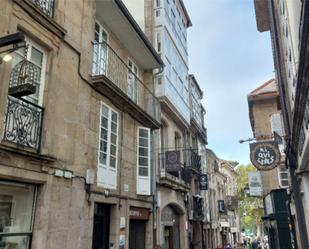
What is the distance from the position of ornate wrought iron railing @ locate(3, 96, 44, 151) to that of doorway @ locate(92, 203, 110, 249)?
3.35 m

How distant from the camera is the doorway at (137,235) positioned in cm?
1231

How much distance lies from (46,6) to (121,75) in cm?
410

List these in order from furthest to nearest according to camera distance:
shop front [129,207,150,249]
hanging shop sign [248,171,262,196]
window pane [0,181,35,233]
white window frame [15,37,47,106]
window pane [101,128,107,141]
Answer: hanging shop sign [248,171,262,196] → shop front [129,207,150,249] → window pane [101,128,107,141] → white window frame [15,37,47,106] → window pane [0,181,35,233]

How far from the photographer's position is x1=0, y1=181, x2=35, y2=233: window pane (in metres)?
6.61

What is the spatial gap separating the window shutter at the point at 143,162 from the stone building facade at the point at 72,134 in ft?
0.13

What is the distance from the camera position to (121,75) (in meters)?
12.0

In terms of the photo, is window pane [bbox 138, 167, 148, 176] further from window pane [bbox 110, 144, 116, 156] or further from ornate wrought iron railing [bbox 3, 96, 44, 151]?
ornate wrought iron railing [bbox 3, 96, 44, 151]

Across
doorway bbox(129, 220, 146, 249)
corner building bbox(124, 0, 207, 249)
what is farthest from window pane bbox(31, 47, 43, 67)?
corner building bbox(124, 0, 207, 249)

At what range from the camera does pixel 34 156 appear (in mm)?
6957

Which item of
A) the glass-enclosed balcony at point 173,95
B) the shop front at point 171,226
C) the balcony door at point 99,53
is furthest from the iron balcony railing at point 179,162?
the balcony door at point 99,53

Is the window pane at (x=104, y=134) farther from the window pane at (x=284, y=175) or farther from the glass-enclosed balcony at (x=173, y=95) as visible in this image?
the window pane at (x=284, y=175)

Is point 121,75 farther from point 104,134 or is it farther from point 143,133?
point 104,134

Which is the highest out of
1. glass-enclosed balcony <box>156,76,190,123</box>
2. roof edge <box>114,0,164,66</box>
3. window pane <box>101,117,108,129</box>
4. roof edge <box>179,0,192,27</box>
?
roof edge <box>179,0,192,27</box>

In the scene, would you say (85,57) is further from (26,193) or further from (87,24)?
(26,193)
